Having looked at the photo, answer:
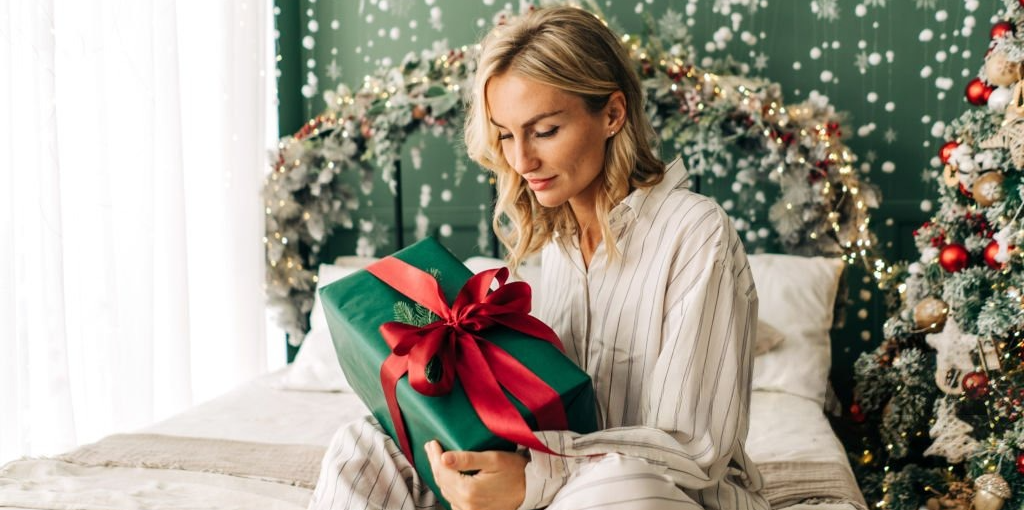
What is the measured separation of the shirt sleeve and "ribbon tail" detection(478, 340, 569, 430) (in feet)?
0.10

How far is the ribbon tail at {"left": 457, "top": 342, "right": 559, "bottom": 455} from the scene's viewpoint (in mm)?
1046

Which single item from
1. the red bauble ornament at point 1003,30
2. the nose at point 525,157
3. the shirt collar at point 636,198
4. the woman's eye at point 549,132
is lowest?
the shirt collar at point 636,198

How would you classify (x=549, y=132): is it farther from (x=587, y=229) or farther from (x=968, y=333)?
(x=968, y=333)

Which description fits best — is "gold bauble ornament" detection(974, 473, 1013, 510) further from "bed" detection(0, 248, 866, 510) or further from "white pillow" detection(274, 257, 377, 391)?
"white pillow" detection(274, 257, 377, 391)

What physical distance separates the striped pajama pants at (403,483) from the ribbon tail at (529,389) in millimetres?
74

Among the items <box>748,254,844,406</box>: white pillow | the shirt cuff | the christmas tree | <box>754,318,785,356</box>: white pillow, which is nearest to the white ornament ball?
the christmas tree

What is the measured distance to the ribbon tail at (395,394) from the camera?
3.77ft

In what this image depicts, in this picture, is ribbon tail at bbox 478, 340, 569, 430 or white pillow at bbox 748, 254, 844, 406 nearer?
ribbon tail at bbox 478, 340, 569, 430

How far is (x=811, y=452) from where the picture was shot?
1.80 meters

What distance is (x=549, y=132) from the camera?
131cm

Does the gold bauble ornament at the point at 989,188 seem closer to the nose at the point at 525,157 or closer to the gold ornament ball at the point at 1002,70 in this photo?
the gold ornament ball at the point at 1002,70

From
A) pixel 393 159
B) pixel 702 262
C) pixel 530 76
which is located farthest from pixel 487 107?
pixel 393 159

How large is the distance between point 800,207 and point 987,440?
2.84ft

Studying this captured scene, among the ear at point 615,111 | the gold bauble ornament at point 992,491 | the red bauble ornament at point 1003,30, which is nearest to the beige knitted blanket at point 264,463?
the gold bauble ornament at point 992,491
